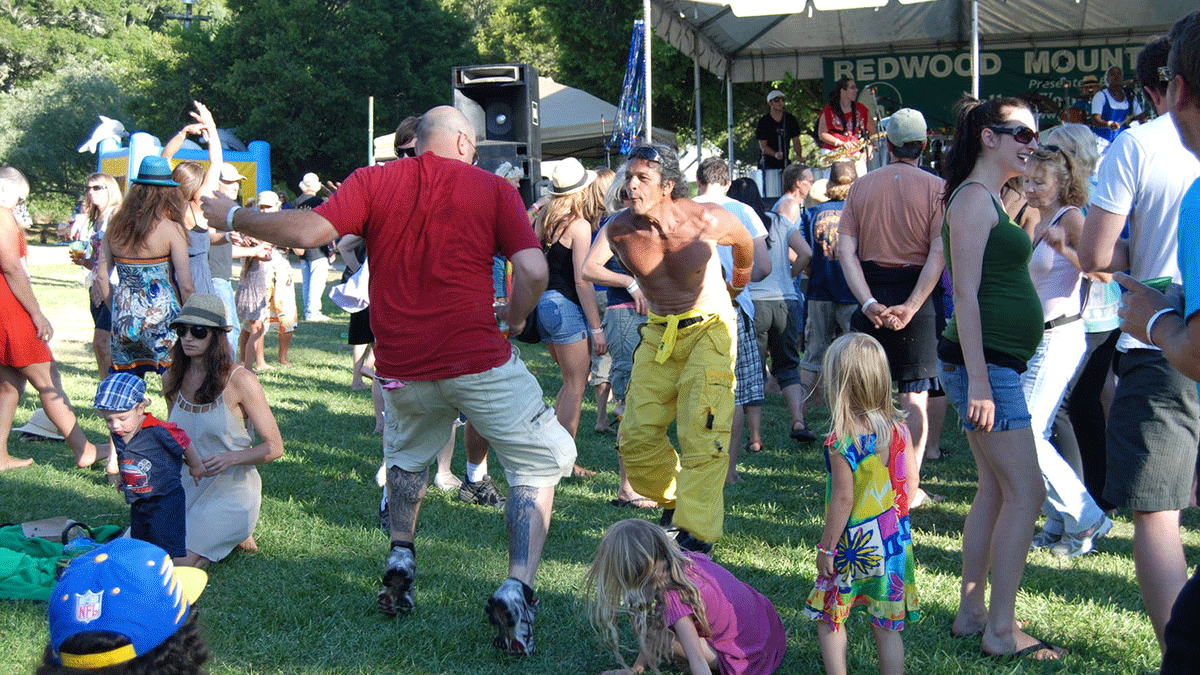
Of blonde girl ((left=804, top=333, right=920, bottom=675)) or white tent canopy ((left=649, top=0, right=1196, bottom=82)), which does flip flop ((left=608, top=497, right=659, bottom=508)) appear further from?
white tent canopy ((left=649, top=0, right=1196, bottom=82))

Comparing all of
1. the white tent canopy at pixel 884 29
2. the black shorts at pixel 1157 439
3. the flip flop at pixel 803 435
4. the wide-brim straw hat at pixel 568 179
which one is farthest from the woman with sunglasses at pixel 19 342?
the white tent canopy at pixel 884 29

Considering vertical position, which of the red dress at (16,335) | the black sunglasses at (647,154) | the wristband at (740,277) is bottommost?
the red dress at (16,335)

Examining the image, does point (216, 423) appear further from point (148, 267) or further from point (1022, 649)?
point (1022, 649)

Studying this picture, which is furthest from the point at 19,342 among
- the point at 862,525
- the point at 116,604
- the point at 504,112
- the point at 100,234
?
the point at 504,112

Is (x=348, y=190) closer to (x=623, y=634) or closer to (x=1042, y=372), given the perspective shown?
(x=623, y=634)

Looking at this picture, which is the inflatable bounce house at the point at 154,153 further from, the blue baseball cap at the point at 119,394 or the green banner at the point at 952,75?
the blue baseball cap at the point at 119,394

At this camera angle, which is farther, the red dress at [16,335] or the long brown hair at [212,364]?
the red dress at [16,335]

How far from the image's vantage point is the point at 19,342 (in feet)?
19.6

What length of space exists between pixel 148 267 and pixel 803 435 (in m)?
4.43

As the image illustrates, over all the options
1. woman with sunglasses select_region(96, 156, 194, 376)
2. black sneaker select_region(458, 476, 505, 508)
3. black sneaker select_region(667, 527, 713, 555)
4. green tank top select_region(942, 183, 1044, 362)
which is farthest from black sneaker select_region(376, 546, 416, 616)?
woman with sunglasses select_region(96, 156, 194, 376)

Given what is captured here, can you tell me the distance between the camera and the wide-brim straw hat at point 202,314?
4492mm

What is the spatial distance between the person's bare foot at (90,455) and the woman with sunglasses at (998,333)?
5.18 metres

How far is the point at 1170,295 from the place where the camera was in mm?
2010

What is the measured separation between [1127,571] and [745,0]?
7.26 meters
